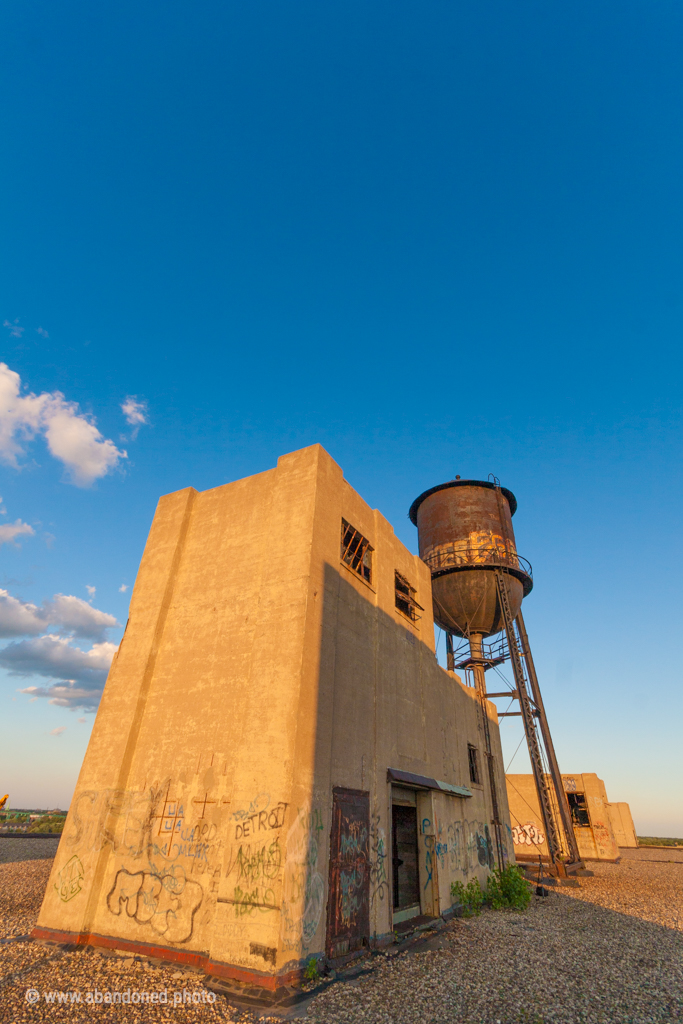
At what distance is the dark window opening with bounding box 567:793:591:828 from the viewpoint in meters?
28.4

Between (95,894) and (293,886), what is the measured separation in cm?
417

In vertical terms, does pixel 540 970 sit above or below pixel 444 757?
below

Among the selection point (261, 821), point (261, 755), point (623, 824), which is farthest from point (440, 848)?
point (623, 824)

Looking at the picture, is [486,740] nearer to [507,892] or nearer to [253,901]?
[507,892]

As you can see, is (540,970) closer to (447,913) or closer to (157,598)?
(447,913)

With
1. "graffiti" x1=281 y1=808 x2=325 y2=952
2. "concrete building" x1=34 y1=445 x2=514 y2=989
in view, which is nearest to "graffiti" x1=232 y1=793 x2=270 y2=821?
"concrete building" x1=34 y1=445 x2=514 y2=989

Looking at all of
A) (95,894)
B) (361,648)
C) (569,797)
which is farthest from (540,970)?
(569,797)

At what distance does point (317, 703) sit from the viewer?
8430mm

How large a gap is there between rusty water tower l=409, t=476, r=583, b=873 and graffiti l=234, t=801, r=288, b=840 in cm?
1367

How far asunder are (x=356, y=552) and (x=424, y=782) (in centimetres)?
558

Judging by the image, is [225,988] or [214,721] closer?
[225,988]

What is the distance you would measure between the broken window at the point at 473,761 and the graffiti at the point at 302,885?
974cm

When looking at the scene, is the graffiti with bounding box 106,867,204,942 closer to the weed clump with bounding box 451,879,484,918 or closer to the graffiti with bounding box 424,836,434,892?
the graffiti with bounding box 424,836,434,892

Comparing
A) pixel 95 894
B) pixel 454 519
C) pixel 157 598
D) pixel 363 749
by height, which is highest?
pixel 454 519
